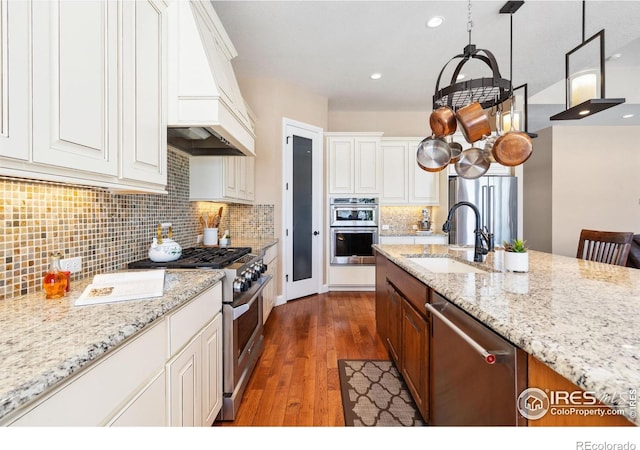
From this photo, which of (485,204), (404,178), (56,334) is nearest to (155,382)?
(56,334)

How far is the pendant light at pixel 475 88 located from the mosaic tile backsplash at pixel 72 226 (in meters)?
1.94

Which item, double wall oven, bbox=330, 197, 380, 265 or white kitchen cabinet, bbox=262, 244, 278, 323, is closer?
white kitchen cabinet, bbox=262, 244, 278, 323

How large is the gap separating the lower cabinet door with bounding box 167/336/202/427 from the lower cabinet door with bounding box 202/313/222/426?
0.06 meters

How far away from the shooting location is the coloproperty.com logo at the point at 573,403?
0.50 metres

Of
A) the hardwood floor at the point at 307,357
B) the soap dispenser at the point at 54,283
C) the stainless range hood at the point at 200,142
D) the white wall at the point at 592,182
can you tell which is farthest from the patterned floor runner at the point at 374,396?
the white wall at the point at 592,182

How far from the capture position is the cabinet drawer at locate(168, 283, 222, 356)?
3.62 feet

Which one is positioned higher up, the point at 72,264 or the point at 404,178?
the point at 404,178

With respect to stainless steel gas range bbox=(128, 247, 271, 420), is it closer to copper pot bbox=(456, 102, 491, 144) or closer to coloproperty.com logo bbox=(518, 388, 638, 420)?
coloproperty.com logo bbox=(518, 388, 638, 420)

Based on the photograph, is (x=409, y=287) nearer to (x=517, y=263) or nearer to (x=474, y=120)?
(x=517, y=263)

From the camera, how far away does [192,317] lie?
4.10 ft

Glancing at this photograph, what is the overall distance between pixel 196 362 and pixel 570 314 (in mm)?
1442

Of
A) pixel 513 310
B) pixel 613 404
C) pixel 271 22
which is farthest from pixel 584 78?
pixel 271 22

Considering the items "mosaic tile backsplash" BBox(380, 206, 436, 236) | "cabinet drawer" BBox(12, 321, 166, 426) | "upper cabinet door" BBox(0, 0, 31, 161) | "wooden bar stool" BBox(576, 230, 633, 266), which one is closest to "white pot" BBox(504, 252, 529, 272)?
"wooden bar stool" BBox(576, 230, 633, 266)

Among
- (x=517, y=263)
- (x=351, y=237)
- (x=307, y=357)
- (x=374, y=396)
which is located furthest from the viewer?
(x=351, y=237)
